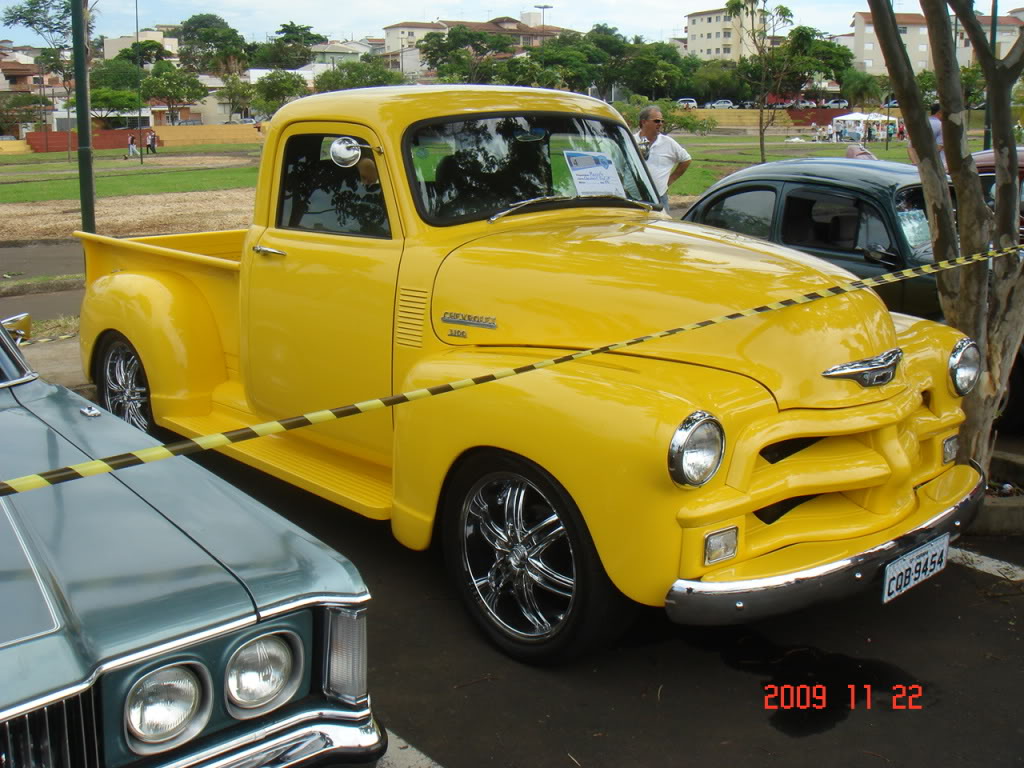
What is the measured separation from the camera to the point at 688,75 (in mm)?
114875

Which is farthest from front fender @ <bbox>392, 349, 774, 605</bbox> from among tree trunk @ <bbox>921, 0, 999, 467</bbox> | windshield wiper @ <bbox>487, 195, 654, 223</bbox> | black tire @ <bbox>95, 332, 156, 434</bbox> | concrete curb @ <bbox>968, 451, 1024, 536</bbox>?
black tire @ <bbox>95, 332, 156, 434</bbox>

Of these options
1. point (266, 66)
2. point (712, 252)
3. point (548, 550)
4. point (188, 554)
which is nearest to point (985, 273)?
point (712, 252)

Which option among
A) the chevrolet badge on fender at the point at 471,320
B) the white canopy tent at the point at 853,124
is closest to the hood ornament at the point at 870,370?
the chevrolet badge on fender at the point at 471,320

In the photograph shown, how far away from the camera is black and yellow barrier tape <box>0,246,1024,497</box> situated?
2602 mm

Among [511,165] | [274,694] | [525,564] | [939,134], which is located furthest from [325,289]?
[939,134]

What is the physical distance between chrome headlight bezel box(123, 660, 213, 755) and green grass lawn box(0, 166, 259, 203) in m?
25.5

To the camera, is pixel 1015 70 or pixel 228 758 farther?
pixel 1015 70

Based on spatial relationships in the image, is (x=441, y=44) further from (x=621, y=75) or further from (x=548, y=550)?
(x=548, y=550)

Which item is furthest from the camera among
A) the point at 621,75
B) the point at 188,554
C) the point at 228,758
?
the point at 621,75

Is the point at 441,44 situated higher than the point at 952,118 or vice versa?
the point at 441,44

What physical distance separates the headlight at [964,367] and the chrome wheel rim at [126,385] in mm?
4053

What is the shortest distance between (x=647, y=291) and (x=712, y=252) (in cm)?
42

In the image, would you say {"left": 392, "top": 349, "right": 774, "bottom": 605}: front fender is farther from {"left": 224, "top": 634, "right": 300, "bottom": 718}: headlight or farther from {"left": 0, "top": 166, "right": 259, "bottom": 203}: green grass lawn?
{"left": 0, "top": 166, "right": 259, "bottom": 203}: green grass lawn

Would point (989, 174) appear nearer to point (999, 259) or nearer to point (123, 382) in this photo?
point (999, 259)
